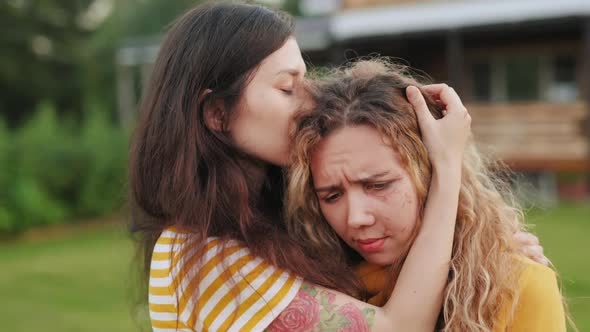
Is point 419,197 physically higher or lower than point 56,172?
higher

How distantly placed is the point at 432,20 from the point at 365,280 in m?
13.9

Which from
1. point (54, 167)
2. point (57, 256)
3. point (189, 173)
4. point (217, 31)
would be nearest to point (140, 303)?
point (189, 173)

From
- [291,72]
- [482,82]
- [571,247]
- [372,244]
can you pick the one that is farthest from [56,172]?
[372,244]

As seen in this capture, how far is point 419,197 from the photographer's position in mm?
2271

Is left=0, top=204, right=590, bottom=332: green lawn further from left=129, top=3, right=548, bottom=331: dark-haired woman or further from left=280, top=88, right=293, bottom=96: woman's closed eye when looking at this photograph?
left=280, top=88, right=293, bottom=96: woman's closed eye

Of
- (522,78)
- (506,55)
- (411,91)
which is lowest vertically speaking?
(522,78)

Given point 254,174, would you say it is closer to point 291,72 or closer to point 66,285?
point 291,72

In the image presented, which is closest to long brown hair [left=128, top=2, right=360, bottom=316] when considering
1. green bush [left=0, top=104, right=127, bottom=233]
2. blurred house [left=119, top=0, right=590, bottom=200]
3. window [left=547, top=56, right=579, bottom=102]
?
green bush [left=0, top=104, right=127, bottom=233]

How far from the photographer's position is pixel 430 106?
2416 mm

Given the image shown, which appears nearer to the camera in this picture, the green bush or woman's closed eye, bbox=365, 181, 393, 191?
woman's closed eye, bbox=365, 181, 393, 191

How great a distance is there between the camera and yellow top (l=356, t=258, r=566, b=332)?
6.66 ft

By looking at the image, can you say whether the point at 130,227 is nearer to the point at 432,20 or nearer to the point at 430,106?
the point at 430,106

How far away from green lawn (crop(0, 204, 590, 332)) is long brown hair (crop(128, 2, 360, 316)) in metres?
3.39

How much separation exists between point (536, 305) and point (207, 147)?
112cm
